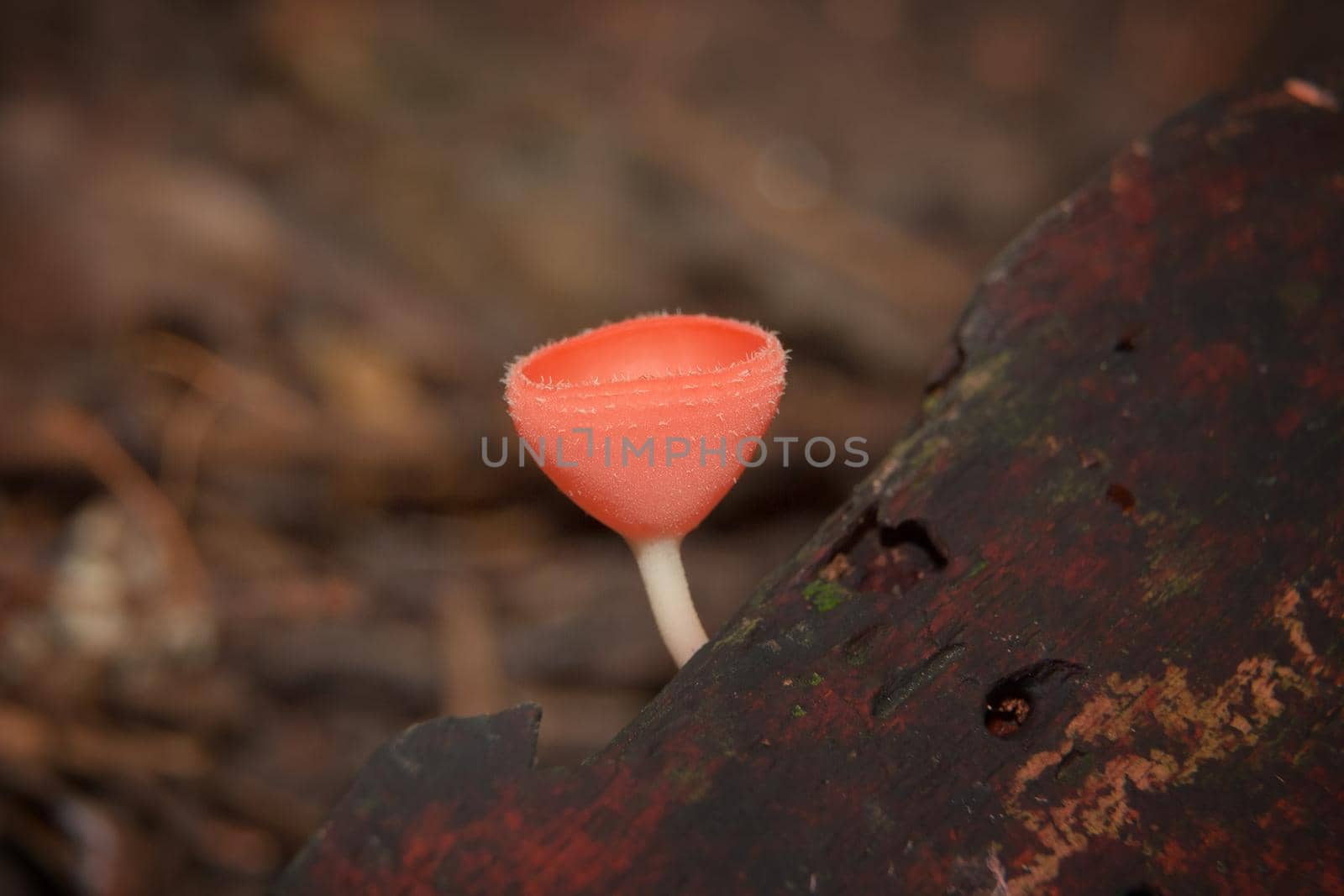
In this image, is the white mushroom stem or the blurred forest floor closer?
the white mushroom stem

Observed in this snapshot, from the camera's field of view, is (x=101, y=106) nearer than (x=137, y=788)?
No

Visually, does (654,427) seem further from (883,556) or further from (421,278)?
(421,278)

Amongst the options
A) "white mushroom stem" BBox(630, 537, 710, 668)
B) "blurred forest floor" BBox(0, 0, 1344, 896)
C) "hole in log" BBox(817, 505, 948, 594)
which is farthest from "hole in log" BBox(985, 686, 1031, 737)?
"blurred forest floor" BBox(0, 0, 1344, 896)

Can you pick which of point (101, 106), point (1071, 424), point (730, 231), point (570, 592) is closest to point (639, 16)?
point (730, 231)

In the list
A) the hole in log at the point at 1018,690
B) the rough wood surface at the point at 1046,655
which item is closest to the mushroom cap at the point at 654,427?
the rough wood surface at the point at 1046,655

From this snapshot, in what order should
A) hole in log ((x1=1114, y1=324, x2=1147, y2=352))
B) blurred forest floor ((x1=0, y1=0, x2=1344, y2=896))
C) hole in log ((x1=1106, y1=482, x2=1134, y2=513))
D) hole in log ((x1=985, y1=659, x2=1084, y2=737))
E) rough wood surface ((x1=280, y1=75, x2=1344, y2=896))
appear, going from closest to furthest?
1. rough wood surface ((x1=280, y1=75, x2=1344, y2=896))
2. hole in log ((x1=985, y1=659, x2=1084, y2=737))
3. hole in log ((x1=1106, y1=482, x2=1134, y2=513))
4. hole in log ((x1=1114, y1=324, x2=1147, y2=352))
5. blurred forest floor ((x1=0, y1=0, x2=1344, y2=896))

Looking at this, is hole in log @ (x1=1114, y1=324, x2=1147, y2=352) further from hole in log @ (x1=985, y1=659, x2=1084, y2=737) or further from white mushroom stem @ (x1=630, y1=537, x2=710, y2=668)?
white mushroom stem @ (x1=630, y1=537, x2=710, y2=668)

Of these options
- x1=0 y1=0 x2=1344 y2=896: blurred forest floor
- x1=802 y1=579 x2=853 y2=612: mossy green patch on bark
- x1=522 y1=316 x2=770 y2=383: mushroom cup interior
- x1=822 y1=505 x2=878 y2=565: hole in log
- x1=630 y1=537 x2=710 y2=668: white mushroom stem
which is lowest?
x1=802 y1=579 x2=853 y2=612: mossy green patch on bark

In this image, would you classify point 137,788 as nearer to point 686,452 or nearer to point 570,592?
point 570,592
